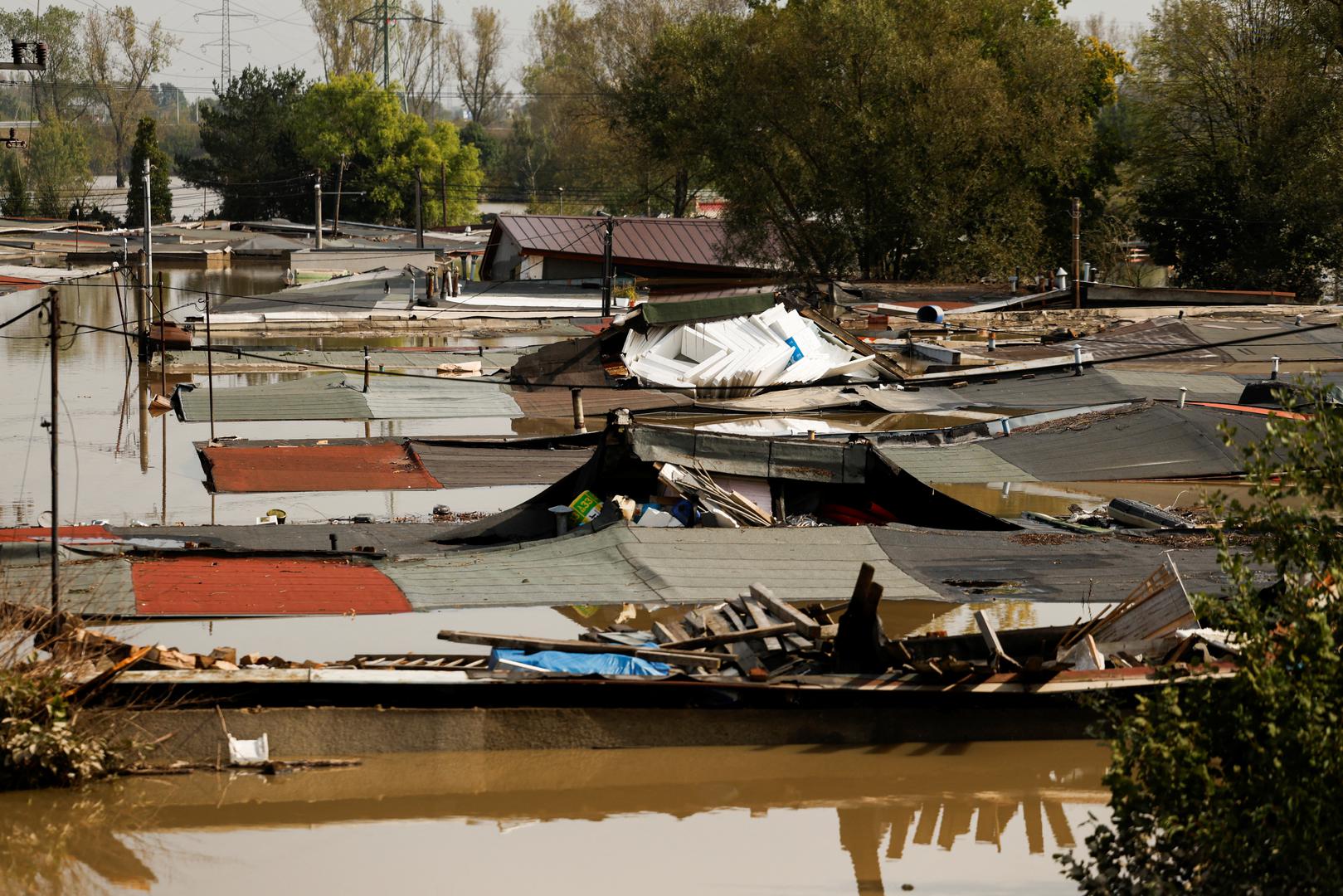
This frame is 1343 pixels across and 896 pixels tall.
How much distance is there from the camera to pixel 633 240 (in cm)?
4881

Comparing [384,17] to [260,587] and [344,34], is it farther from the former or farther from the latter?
[260,587]

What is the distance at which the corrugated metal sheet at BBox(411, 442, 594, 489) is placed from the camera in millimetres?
19594

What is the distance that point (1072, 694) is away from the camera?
10547 mm

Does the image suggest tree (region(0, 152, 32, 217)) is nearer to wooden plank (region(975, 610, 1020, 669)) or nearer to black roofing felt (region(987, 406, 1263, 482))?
black roofing felt (region(987, 406, 1263, 482))

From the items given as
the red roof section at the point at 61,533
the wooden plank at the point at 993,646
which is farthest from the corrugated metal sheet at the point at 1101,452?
the red roof section at the point at 61,533

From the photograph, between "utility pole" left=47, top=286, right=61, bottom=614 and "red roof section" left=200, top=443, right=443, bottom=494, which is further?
"red roof section" left=200, top=443, right=443, bottom=494

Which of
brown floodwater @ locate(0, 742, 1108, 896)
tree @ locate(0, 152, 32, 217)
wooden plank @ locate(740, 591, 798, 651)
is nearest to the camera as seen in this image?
brown floodwater @ locate(0, 742, 1108, 896)

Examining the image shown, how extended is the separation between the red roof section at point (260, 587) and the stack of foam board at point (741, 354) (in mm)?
14342

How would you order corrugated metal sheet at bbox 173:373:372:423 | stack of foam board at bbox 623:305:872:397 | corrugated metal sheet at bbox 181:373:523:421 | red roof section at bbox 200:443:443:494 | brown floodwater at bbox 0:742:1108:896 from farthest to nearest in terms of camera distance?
stack of foam board at bbox 623:305:872:397
corrugated metal sheet at bbox 181:373:523:421
corrugated metal sheet at bbox 173:373:372:423
red roof section at bbox 200:443:443:494
brown floodwater at bbox 0:742:1108:896

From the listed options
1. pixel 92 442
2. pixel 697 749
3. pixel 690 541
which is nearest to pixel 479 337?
pixel 92 442

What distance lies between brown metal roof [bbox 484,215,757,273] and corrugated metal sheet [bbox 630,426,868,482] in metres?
32.5

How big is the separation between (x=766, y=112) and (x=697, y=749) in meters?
37.7

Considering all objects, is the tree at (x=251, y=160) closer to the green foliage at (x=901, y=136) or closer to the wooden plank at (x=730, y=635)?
the green foliage at (x=901, y=136)

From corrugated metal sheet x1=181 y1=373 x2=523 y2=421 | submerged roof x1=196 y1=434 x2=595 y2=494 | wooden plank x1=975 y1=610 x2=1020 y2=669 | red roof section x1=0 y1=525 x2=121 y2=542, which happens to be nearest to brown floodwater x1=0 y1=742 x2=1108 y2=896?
wooden plank x1=975 y1=610 x2=1020 y2=669
